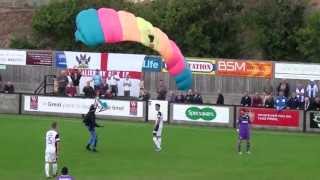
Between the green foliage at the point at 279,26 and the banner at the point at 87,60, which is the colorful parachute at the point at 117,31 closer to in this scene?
the banner at the point at 87,60

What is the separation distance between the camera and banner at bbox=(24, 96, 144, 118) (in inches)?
1620

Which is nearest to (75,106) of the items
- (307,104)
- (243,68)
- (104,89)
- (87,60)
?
(104,89)

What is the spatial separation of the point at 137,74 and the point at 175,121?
9.66 m

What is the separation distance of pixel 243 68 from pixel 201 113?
9.72 metres

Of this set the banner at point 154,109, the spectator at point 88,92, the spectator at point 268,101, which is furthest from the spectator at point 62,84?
the spectator at point 268,101

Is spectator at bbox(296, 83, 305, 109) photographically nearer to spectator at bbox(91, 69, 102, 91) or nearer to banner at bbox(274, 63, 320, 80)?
banner at bbox(274, 63, 320, 80)

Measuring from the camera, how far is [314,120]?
3828 centimetres

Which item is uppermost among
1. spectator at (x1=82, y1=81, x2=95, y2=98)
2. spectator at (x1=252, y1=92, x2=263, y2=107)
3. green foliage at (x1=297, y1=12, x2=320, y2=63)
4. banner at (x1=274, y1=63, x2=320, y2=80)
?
green foliage at (x1=297, y1=12, x2=320, y2=63)

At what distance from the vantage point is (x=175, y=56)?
33.8m

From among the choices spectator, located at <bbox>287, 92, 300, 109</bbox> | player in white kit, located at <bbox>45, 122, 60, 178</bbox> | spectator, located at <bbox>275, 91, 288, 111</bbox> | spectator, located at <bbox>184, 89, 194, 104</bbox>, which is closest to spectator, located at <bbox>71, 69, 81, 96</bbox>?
spectator, located at <bbox>184, 89, 194, 104</bbox>

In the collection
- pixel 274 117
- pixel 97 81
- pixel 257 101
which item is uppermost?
pixel 97 81

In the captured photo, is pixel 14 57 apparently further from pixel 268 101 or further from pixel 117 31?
pixel 117 31

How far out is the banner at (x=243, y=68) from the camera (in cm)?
4822

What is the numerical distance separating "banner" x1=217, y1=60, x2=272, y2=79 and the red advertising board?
9217mm
